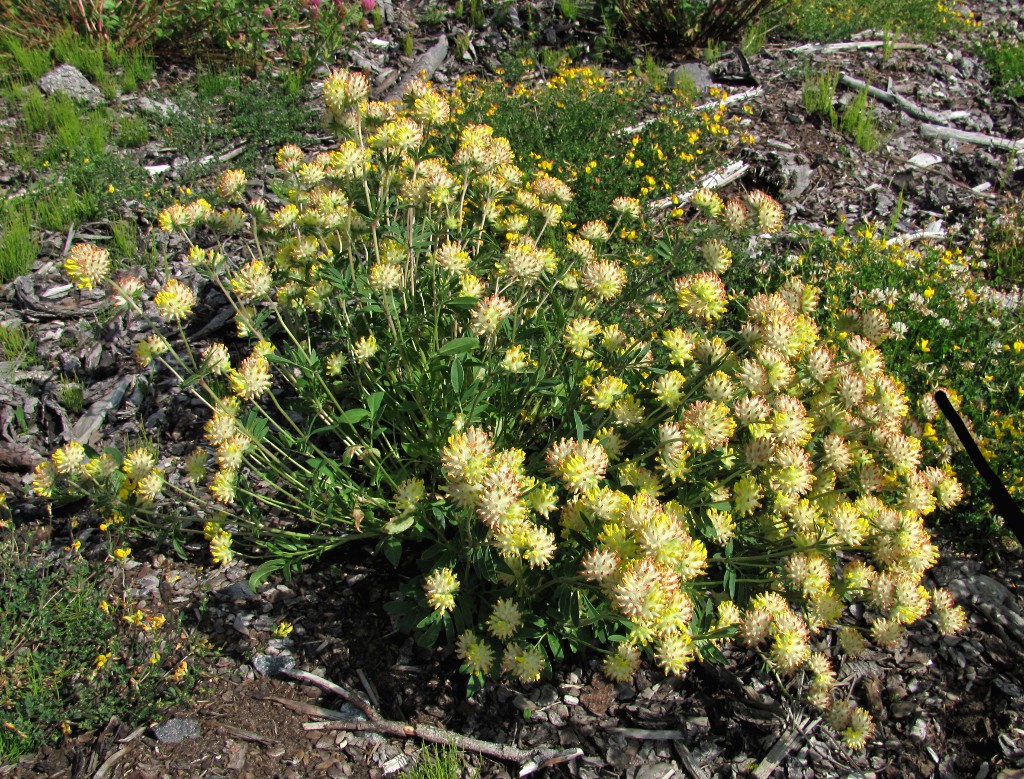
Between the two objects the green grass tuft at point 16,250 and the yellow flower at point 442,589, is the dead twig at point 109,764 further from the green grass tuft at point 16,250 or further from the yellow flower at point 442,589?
the green grass tuft at point 16,250

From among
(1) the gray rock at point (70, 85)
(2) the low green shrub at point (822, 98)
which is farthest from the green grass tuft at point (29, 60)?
(2) the low green shrub at point (822, 98)

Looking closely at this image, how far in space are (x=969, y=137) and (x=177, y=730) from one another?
616 cm

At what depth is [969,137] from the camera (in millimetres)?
5633

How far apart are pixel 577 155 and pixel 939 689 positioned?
132 inches

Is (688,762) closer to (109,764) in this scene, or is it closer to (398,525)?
(398,525)

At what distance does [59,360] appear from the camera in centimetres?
351

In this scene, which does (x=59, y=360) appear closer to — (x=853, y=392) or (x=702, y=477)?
(x=702, y=477)

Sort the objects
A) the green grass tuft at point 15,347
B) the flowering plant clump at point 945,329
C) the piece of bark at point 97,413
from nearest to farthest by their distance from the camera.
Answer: the flowering plant clump at point 945,329 → the piece of bark at point 97,413 → the green grass tuft at point 15,347

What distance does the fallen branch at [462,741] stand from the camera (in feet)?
7.20

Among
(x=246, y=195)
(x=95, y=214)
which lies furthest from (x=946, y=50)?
(x=95, y=214)

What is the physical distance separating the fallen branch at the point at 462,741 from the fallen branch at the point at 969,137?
5331 mm

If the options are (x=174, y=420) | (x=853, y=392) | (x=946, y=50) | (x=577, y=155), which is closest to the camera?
(x=853, y=392)

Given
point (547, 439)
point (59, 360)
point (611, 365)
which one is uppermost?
point (611, 365)

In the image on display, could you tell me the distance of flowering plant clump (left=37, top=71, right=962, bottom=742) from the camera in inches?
76.5
